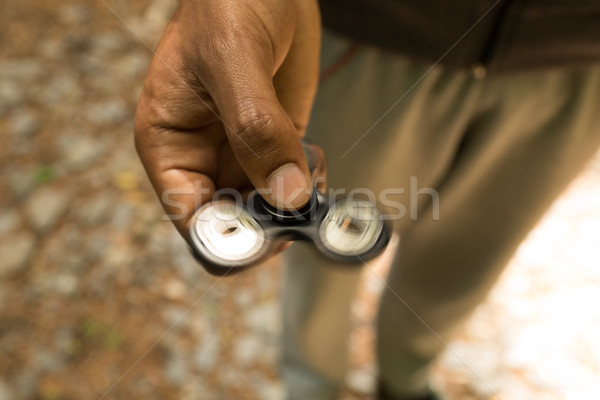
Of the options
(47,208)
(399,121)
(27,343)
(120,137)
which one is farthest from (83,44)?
(399,121)

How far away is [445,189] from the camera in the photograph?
0.92 m

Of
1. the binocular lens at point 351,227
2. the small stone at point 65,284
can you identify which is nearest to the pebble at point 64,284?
the small stone at point 65,284

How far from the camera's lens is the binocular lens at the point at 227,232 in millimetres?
539

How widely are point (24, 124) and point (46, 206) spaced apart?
36 centimetres

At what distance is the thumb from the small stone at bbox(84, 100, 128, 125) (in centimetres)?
145

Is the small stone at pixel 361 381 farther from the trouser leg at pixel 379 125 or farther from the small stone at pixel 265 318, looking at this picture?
the trouser leg at pixel 379 125

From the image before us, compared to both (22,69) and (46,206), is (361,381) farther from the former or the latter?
(22,69)

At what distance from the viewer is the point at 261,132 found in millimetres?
511

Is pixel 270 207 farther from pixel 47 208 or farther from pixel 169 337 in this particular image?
pixel 47 208

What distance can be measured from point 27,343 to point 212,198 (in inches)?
44.0

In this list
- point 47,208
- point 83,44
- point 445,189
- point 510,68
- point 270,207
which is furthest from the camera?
point 83,44

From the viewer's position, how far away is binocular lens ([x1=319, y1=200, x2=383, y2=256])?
0.58 m

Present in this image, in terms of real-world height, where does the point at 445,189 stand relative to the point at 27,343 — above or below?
above

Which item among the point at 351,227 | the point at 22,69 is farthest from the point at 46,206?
the point at 351,227
